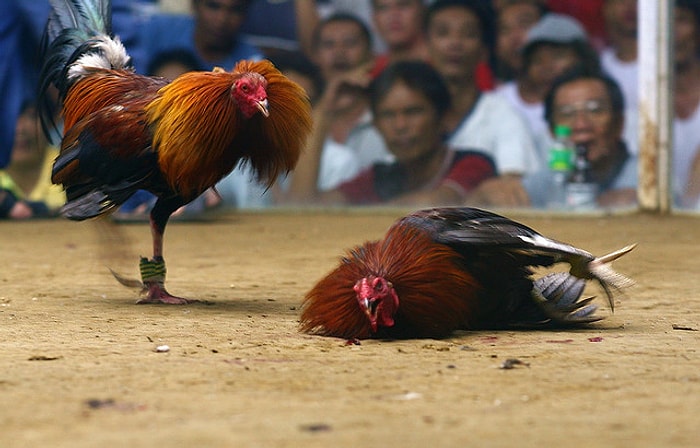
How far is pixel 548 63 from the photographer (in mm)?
11609

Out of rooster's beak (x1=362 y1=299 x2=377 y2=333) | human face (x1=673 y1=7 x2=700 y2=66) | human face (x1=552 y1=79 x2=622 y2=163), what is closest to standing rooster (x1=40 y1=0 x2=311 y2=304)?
rooster's beak (x1=362 y1=299 x2=377 y2=333)

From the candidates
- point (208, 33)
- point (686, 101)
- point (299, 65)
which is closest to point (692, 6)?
point (686, 101)

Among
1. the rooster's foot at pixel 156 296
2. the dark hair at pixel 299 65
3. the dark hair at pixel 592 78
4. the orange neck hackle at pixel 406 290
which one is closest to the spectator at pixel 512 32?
the dark hair at pixel 592 78

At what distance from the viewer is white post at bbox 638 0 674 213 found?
35.7 ft

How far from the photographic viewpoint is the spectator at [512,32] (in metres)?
11.7

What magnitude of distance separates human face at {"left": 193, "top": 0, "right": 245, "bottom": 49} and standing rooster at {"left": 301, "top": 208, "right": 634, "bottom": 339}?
26.7ft

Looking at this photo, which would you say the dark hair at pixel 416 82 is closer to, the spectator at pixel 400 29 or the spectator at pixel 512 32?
the spectator at pixel 400 29

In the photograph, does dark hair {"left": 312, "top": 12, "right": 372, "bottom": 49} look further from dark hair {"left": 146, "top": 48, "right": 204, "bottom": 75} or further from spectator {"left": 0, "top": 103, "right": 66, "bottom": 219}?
spectator {"left": 0, "top": 103, "right": 66, "bottom": 219}

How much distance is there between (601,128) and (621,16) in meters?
1.08

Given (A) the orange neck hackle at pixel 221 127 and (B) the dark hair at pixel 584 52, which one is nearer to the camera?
(A) the orange neck hackle at pixel 221 127

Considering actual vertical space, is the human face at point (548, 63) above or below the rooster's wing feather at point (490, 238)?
above

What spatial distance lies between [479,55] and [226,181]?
3028 mm

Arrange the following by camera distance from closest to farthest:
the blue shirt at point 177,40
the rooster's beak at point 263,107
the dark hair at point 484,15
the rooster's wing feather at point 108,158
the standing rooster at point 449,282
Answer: the standing rooster at point 449,282, the rooster's beak at point 263,107, the rooster's wing feather at point 108,158, the dark hair at point 484,15, the blue shirt at point 177,40

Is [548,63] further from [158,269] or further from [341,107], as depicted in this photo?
[158,269]
